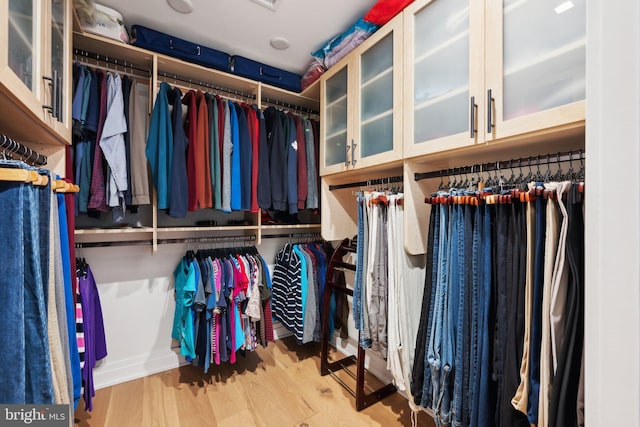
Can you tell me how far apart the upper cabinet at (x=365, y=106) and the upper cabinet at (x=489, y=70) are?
0.30 ft

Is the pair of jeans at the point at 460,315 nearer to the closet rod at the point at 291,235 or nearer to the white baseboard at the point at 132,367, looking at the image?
the closet rod at the point at 291,235

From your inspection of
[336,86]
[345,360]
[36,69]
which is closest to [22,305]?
[36,69]

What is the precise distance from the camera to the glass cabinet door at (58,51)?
44.5 inches

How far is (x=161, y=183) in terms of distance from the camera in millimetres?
1671

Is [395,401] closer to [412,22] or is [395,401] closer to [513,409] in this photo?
[513,409]

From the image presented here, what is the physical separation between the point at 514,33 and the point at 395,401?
2.12 meters

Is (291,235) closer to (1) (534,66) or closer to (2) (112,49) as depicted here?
(2) (112,49)

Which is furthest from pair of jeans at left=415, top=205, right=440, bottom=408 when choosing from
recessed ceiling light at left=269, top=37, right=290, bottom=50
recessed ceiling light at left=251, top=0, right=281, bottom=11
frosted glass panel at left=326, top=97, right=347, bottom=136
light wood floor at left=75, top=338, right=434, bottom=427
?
recessed ceiling light at left=269, top=37, right=290, bottom=50

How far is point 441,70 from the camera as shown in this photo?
3.96ft

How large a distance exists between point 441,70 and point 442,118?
0.72 feet

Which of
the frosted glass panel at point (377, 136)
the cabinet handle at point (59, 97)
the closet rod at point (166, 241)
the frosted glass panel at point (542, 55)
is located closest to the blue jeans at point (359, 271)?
the frosted glass panel at point (377, 136)

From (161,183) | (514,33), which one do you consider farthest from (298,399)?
(514,33)

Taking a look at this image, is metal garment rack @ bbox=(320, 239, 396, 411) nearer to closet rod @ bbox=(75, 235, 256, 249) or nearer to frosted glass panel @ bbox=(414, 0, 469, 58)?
closet rod @ bbox=(75, 235, 256, 249)

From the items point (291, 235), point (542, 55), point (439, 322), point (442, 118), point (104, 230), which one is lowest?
point (439, 322)
